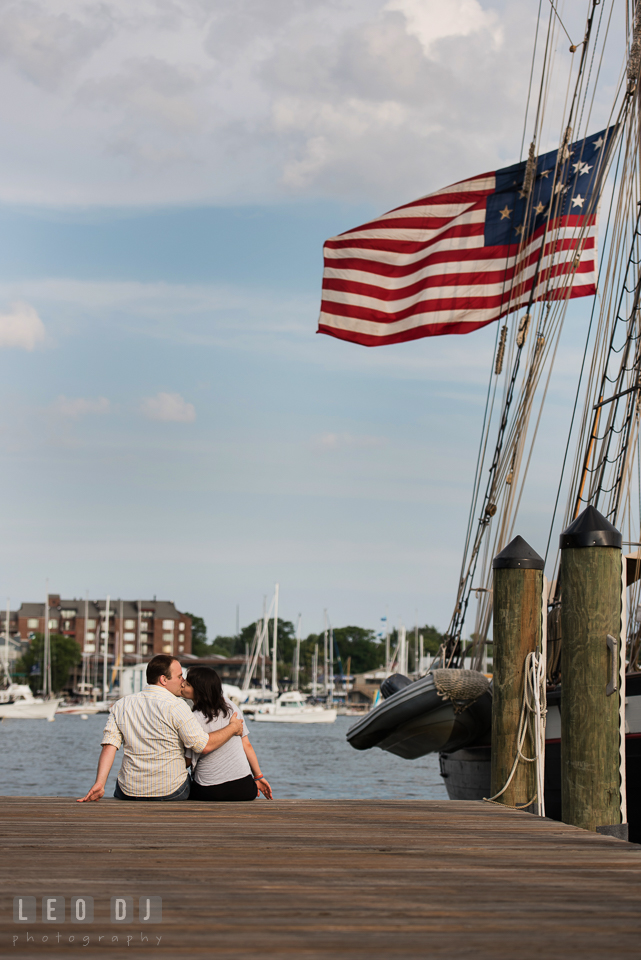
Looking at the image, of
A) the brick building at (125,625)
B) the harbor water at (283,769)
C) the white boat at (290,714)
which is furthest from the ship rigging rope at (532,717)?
the brick building at (125,625)

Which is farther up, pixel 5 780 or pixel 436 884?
pixel 436 884

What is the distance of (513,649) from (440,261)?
31.0 ft

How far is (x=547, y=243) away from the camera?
611 inches

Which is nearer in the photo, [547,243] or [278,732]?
[547,243]

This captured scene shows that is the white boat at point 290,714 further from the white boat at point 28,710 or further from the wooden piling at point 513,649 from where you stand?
the wooden piling at point 513,649

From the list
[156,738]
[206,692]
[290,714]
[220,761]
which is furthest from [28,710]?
[156,738]

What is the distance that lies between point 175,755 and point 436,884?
10.3 feet

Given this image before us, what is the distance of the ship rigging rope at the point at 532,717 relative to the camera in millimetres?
7566

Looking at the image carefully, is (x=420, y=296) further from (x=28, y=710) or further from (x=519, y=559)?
(x=28, y=710)

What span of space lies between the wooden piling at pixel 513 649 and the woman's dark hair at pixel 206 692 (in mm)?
2165

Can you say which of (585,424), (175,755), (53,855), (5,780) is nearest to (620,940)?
(53,855)

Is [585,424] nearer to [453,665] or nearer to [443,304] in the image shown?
[443,304]

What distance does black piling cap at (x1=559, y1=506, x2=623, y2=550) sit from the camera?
21.9 ft

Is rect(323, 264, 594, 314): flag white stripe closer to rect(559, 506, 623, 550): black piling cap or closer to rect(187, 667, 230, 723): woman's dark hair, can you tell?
rect(559, 506, 623, 550): black piling cap
